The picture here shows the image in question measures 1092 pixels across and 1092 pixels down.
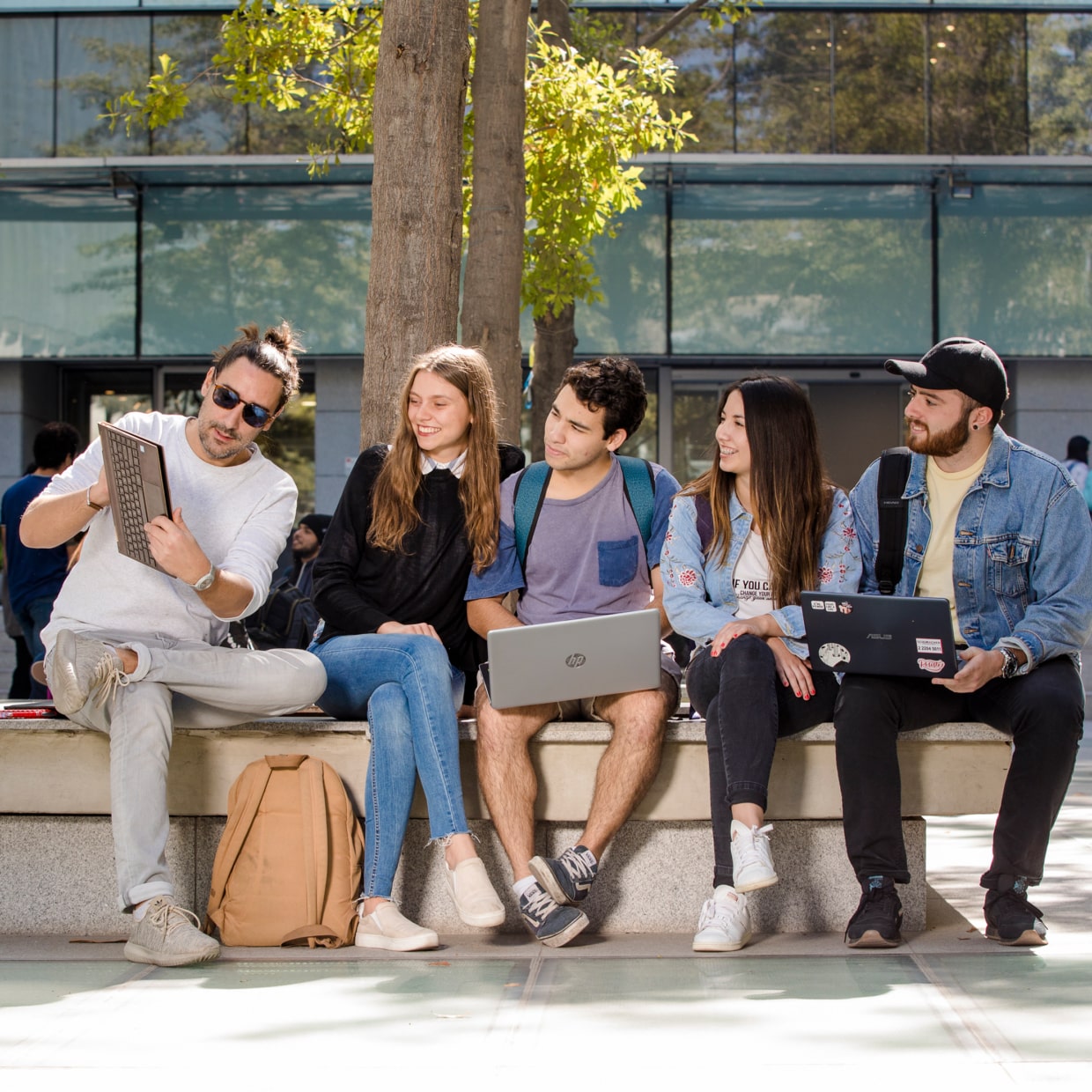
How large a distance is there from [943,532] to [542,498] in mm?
1316

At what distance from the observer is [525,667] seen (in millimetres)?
4285

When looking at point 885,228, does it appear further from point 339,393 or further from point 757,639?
point 757,639

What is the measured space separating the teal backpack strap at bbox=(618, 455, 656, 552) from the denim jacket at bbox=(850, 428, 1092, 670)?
2.76 ft

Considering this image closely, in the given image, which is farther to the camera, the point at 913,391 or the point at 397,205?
the point at 397,205

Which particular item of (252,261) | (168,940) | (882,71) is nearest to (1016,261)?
(882,71)

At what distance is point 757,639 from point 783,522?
441 mm

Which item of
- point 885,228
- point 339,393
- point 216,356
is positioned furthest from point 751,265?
point 216,356

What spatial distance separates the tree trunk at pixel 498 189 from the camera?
6.69 metres

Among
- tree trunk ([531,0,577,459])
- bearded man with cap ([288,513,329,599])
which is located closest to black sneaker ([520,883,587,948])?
bearded man with cap ([288,513,329,599])

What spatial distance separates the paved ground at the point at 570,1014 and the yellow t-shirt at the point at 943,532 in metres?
1.06

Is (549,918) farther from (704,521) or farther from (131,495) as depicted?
(131,495)

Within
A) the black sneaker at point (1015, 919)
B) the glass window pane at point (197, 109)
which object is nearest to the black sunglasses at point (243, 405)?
the black sneaker at point (1015, 919)

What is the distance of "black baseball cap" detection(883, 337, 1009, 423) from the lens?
477 centimetres

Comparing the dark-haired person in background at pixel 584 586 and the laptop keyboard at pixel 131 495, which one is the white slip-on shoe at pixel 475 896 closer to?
the dark-haired person in background at pixel 584 586
